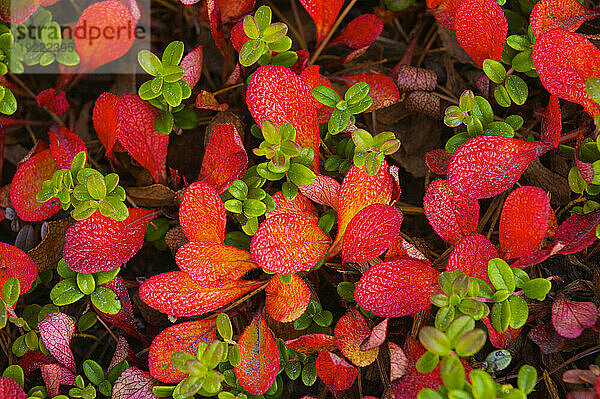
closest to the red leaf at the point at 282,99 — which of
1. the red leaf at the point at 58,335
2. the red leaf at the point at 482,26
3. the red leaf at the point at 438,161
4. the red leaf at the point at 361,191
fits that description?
the red leaf at the point at 361,191

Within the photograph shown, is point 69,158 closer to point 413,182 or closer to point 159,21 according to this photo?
point 159,21

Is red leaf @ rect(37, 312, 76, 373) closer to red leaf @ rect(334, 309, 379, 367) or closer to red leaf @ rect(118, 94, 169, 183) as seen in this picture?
red leaf @ rect(118, 94, 169, 183)

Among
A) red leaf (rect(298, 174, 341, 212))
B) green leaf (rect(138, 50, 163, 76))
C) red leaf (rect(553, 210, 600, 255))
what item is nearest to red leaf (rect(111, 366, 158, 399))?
red leaf (rect(298, 174, 341, 212))

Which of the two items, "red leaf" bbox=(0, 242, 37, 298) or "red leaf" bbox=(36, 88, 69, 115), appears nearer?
"red leaf" bbox=(0, 242, 37, 298)

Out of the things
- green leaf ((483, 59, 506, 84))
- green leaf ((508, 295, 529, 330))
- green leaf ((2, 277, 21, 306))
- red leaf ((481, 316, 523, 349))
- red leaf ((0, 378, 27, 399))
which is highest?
green leaf ((483, 59, 506, 84))

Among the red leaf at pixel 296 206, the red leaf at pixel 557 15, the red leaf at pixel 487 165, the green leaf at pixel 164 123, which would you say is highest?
the red leaf at pixel 557 15

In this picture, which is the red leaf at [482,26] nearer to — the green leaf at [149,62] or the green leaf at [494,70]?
the green leaf at [494,70]

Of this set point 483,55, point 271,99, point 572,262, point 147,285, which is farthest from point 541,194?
point 147,285
